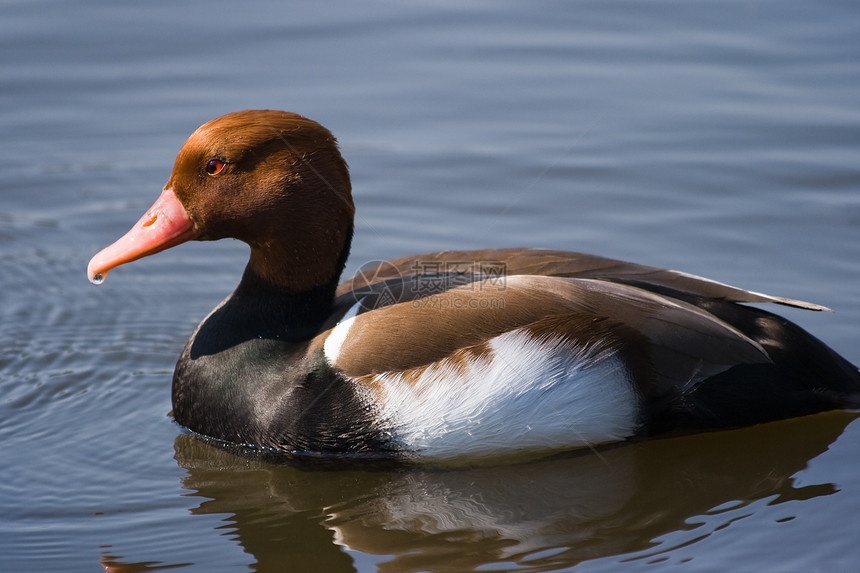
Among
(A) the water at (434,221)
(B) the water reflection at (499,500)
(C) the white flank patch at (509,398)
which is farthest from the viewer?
(C) the white flank patch at (509,398)

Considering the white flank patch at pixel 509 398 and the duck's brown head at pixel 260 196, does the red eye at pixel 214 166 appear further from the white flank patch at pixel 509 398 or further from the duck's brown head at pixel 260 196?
the white flank patch at pixel 509 398

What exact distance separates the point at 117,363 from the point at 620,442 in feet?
8.88

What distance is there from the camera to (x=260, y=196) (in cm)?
509

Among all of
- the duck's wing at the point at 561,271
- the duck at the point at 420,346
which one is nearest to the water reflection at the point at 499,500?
the duck at the point at 420,346

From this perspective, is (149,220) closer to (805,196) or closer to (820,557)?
(820,557)

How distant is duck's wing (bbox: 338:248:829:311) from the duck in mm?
15

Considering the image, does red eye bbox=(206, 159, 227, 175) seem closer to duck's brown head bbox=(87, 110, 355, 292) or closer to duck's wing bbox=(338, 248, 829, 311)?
duck's brown head bbox=(87, 110, 355, 292)

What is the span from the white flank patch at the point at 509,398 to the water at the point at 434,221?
7.8 inches

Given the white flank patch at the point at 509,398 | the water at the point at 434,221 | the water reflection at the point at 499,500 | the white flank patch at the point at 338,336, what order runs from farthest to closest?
the white flank patch at the point at 338,336 < the white flank patch at the point at 509,398 < the water at the point at 434,221 < the water reflection at the point at 499,500

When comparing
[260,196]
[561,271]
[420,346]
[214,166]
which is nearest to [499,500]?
[420,346]

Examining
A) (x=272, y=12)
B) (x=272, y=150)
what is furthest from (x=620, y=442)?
(x=272, y=12)

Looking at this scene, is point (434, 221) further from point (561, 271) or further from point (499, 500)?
point (499, 500)

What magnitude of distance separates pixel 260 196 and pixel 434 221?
249 cm

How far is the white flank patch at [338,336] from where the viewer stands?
498 cm
